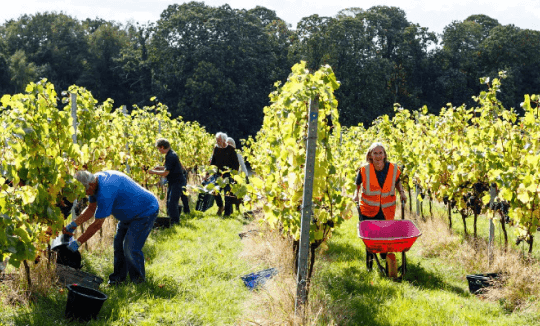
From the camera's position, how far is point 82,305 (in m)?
3.49

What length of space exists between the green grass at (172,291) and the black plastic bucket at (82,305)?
0.27 ft

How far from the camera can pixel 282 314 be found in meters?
3.51

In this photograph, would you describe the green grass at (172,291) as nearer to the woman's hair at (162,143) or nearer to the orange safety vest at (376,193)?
the woman's hair at (162,143)

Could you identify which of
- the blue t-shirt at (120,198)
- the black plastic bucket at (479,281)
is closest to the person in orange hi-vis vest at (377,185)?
the black plastic bucket at (479,281)

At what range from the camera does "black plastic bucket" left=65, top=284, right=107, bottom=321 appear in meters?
3.47

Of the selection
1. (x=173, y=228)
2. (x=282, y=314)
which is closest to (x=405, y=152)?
(x=173, y=228)

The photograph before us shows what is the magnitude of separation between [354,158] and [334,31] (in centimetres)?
2259

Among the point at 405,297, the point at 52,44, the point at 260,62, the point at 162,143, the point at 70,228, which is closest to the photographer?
the point at 70,228

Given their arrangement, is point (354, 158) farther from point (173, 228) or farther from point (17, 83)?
point (17, 83)

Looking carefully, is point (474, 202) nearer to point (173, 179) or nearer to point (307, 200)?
point (307, 200)

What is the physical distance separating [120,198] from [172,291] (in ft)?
3.43

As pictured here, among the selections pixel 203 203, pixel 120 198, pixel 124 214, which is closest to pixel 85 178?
pixel 120 198

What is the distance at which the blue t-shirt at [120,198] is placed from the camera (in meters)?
3.87

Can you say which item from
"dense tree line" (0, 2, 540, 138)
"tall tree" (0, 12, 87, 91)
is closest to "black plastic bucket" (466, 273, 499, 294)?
"dense tree line" (0, 2, 540, 138)
